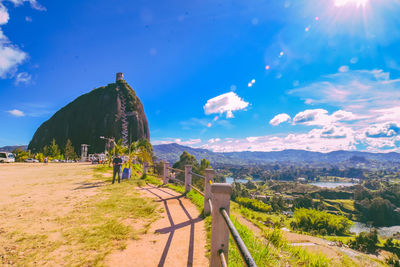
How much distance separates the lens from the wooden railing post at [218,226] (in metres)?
2.44

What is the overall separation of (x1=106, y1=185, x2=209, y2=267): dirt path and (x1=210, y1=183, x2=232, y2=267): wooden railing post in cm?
89

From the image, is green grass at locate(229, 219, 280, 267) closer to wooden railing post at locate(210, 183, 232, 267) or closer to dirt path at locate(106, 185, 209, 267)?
dirt path at locate(106, 185, 209, 267)

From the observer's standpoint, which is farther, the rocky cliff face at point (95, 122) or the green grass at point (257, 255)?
the rocky cliff face at point (95, 122)

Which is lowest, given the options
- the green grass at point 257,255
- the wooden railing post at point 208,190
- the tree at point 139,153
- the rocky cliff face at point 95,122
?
the green grass at point 257,255

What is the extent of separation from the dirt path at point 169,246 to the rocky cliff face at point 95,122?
75506 mm

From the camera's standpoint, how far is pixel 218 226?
247 cm

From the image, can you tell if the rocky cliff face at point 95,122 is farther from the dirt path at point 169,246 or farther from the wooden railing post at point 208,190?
the dirt path at point 169,246

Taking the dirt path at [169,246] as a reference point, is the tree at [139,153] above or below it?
above

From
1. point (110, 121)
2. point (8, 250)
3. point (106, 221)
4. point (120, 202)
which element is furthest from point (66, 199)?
point (110, 121)

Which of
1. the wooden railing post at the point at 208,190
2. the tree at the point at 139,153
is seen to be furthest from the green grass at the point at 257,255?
the tree at the point at 139,153

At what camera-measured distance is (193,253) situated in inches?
136

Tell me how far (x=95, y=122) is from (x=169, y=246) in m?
91.2

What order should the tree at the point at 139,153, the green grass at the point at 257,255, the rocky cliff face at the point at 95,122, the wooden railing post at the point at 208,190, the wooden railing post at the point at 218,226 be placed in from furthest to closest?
the rocky cliff face at the point at 95,122 < the tree at the point at 139,153 < the wooden railing post at the point at 208,190 < the green grass at the point at 257,255 < the wooden railing post at the point at 218,226

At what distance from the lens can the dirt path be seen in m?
3.14
